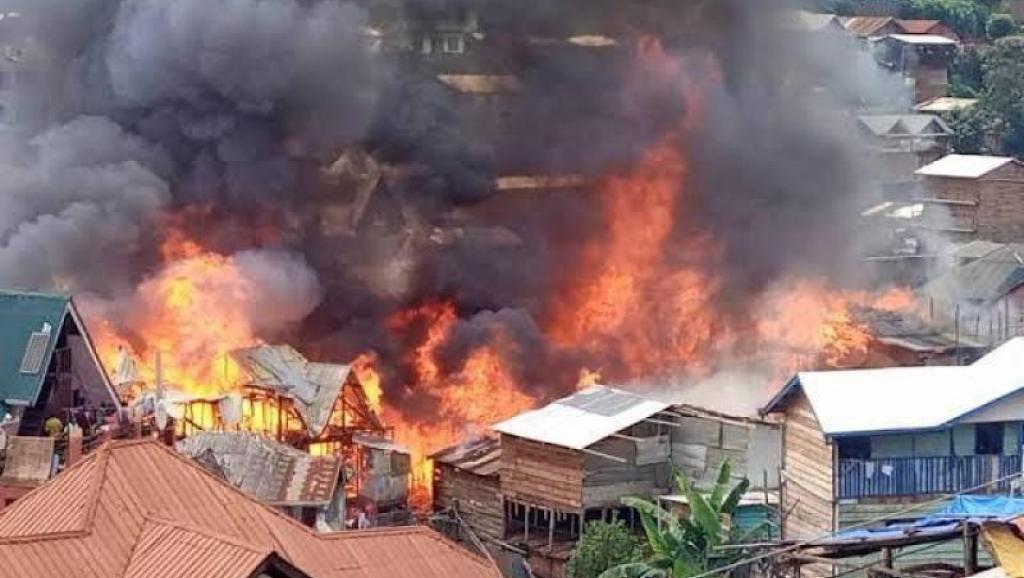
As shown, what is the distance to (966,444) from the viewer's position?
83.9 ft

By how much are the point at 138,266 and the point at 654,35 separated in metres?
15.3

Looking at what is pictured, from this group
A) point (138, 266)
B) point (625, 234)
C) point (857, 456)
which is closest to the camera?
point (857, 456)

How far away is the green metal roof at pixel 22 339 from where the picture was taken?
1116 inches

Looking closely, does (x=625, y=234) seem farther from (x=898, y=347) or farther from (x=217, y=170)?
(x=217, y=170)

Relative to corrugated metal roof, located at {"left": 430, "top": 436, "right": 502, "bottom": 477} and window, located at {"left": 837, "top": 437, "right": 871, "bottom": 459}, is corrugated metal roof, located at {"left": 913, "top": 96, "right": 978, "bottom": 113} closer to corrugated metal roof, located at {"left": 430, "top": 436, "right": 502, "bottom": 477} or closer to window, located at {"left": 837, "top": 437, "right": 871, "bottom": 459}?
corrugated metal roof, located at {"left": 430, "top": 436, "right": 502, "bottom": 477}

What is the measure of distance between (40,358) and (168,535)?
15713 millimetres

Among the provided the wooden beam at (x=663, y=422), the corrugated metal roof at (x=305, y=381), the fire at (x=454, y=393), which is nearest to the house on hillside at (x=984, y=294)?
the fire at (x=454, y=393)

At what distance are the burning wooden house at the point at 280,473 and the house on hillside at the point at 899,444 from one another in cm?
708

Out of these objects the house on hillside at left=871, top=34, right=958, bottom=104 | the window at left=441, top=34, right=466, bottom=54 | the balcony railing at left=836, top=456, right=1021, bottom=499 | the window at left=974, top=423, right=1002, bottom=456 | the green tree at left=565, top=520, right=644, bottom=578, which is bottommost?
the green tree at left=565, top=520, right=644, bottom=578

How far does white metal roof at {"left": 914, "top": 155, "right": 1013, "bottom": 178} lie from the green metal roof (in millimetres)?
33182

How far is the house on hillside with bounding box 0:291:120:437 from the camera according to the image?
28391mm

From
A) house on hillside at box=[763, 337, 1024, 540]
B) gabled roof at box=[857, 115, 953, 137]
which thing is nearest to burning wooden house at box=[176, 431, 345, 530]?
house on hillside at box=[763, 337, 1024, 540]

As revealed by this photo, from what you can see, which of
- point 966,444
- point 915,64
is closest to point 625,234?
point 966,444

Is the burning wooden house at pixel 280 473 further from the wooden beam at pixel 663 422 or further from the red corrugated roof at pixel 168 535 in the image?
the red corrugated roof at pixel 168 535
